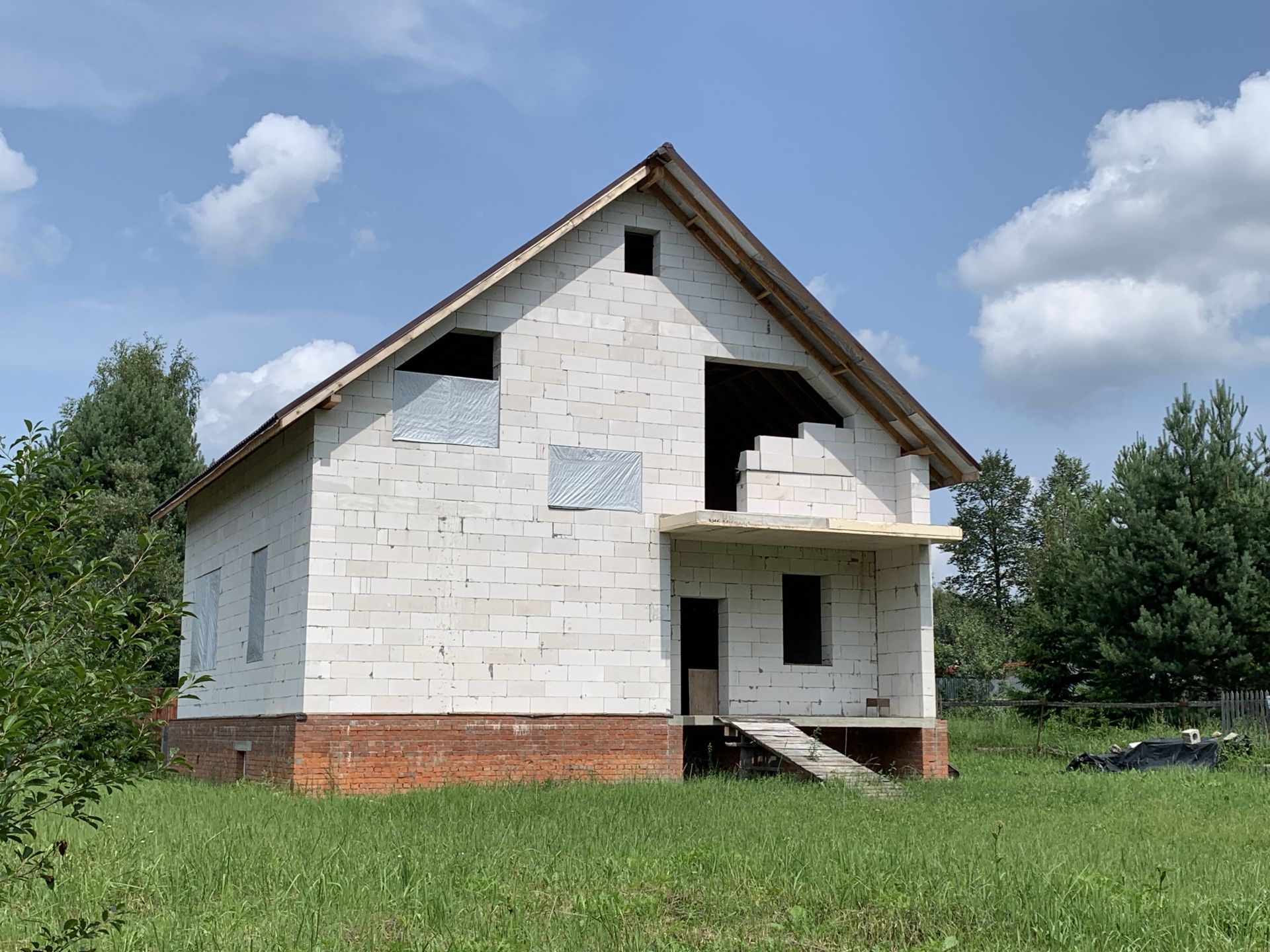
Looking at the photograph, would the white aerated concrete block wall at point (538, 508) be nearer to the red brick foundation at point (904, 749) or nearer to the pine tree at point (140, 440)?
the red brick foundation at point (904, 749)

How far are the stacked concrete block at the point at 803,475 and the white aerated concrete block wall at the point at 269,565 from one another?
680 centimetres

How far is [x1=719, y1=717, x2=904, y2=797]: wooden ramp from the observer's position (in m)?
17.7

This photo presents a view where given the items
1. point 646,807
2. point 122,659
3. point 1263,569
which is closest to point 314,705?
point 646,807

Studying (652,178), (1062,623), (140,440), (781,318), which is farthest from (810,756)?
(140,440)

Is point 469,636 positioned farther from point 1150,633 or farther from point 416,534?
point 1150,633

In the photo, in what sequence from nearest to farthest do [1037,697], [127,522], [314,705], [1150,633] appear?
[314,705] → [1150,633] → [1037,697] → [127,522]

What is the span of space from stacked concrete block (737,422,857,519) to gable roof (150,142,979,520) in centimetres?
91

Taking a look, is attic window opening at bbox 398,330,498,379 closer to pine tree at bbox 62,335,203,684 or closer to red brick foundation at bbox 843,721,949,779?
red brick foundation at bbox 843,721,949,779

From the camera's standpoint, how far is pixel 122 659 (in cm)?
518

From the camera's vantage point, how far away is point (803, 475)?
21297 millimetres

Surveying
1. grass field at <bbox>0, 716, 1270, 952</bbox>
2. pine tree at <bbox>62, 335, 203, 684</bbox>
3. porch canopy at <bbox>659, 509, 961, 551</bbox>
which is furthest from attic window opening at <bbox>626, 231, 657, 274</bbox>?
pine tree at <bbox>62, 335, 203, 684</bbox>

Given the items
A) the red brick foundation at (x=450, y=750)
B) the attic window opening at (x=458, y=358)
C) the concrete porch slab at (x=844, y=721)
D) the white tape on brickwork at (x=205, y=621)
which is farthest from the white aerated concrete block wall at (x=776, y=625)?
the white tape on brickwork at (x=205, y=621)

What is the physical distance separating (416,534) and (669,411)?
4.51 m

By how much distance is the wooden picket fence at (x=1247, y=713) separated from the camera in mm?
25312
